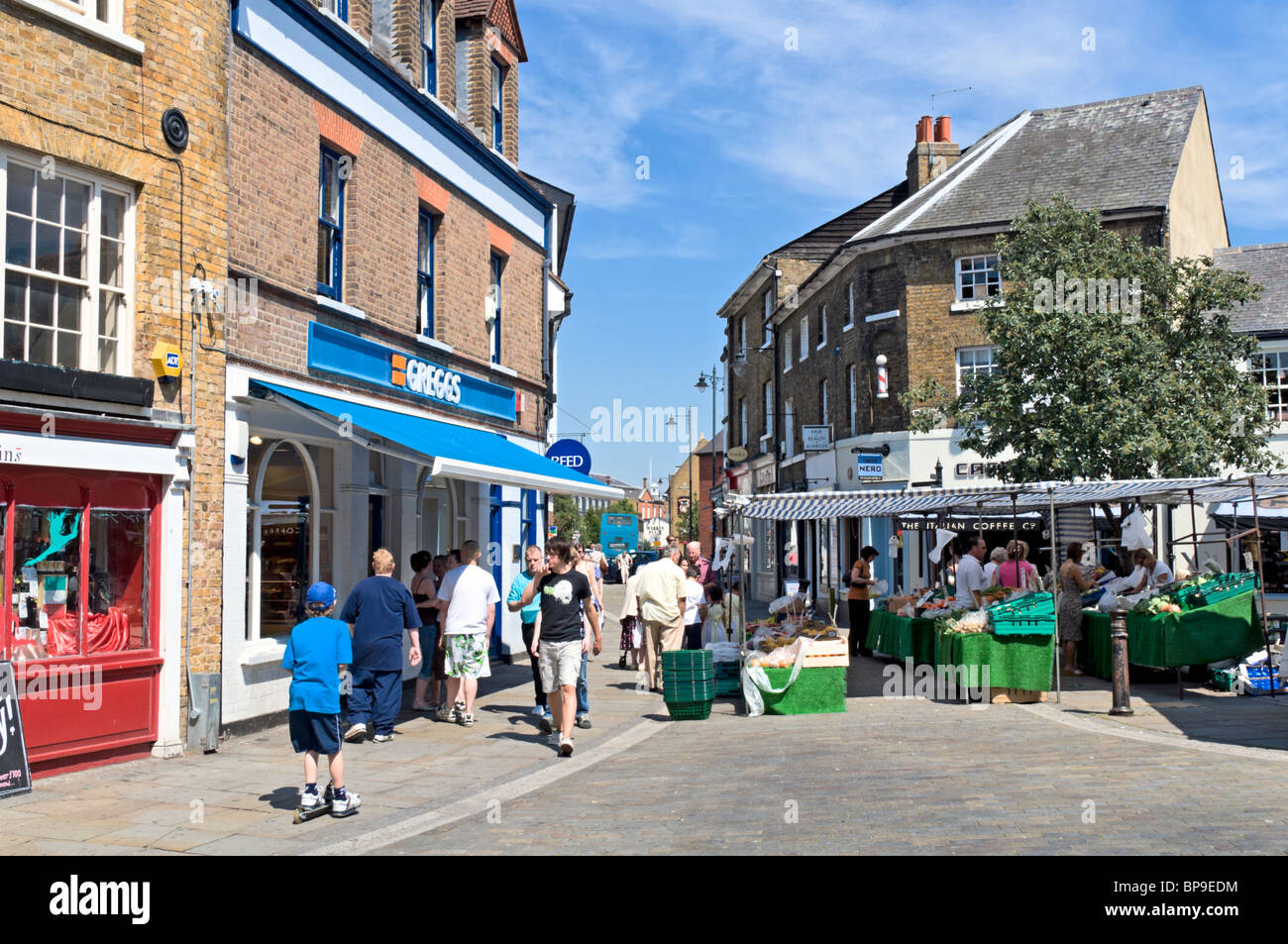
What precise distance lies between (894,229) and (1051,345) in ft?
32.7

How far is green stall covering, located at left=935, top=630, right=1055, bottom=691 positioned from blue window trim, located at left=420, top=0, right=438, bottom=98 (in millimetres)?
10273

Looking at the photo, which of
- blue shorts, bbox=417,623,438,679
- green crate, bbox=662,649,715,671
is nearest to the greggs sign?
blue shorts, bbox=417,623,438,679

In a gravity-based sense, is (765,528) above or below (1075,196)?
below

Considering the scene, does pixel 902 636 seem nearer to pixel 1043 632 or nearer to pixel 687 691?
pixel 1043 632

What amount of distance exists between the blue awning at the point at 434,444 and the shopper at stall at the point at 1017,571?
221 inches

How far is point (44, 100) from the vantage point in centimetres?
875

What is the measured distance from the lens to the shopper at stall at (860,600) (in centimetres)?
1816

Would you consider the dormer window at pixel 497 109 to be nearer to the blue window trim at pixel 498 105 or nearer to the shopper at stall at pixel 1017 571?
the blue window trim at pixel 498 105

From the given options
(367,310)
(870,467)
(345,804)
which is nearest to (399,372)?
(367,310)

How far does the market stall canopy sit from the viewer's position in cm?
1291

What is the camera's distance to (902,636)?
624 inches

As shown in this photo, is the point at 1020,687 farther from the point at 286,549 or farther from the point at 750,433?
the point at 750,433

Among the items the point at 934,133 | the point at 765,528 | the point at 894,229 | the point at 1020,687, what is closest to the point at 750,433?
the point at 765,528

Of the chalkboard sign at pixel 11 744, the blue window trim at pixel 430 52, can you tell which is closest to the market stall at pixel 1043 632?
the blue window trim at pixel 430 52
